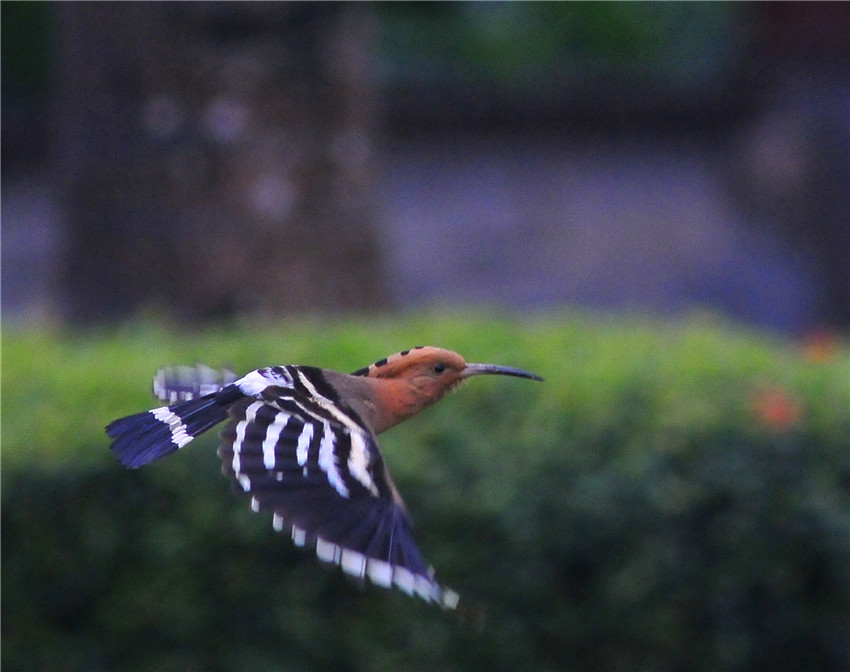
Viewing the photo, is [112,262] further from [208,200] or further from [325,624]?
[325,624]

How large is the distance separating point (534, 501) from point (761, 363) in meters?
1.10

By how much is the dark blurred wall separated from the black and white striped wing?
138 inches

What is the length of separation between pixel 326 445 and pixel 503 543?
188cm

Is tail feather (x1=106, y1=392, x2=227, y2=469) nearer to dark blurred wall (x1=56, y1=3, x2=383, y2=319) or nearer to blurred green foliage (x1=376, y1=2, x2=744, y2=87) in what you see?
dark blurred wall (x1=56, y1=3, x2=383, y2=319)

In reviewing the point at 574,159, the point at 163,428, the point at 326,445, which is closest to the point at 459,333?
the point at 163,428

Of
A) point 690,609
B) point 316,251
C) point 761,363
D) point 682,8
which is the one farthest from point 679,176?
point 690,609

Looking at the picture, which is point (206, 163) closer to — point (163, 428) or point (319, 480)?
point (163, 428)

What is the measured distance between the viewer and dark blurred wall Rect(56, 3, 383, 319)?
19.2 feet

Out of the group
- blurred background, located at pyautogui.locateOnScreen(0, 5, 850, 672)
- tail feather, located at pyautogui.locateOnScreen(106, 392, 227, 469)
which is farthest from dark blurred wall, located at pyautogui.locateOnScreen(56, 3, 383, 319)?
tail feather, located at pyautogui.locateOnScreen(106, 392, 227, 469)

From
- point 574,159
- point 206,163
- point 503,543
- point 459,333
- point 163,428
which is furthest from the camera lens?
point 574,159

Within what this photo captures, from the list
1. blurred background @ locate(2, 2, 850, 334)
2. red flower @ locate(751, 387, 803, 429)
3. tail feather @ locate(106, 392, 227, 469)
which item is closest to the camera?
tail feather @ locate(106, 392, 227, 469)

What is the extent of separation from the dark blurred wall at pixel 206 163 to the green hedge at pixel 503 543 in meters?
1.46

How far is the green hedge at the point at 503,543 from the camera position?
407cm

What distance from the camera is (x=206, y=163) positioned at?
19.3 ft
